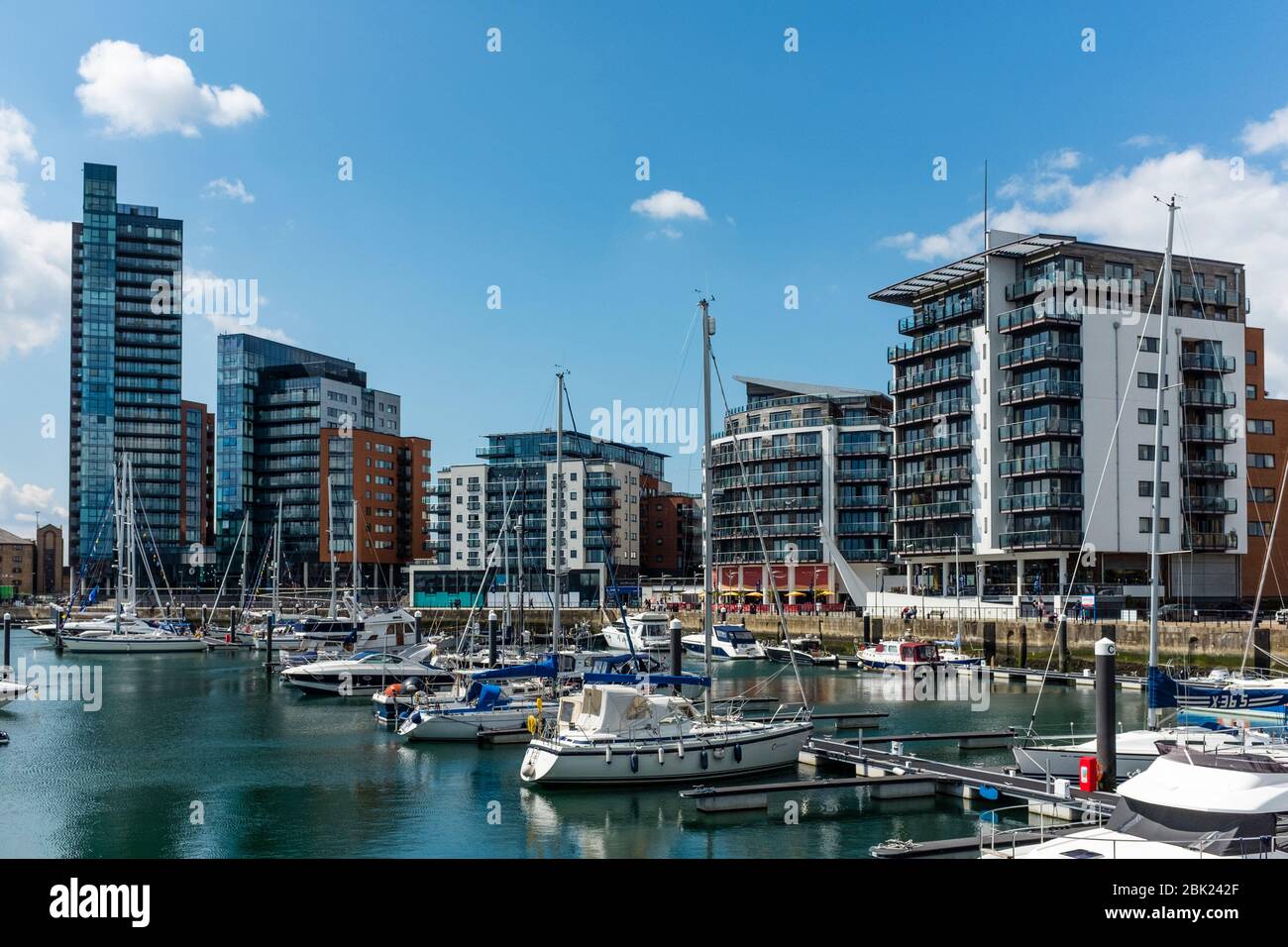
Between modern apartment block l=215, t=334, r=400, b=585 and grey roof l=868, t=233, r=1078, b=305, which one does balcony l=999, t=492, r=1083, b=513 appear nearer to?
grey roof l=868, t=233, r=1078, b=305

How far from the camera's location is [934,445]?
10194 centimetres

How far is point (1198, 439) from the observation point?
93.0 m

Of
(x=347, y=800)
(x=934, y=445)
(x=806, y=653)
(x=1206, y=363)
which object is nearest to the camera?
(x=347, y=800)

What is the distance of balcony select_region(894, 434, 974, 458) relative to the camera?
99125 mm

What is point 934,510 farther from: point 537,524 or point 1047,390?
point 537,524

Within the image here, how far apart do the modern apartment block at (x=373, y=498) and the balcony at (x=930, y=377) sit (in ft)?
289

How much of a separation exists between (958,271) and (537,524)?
250 ft

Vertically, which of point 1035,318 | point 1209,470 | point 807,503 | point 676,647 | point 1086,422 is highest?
point 1035,318

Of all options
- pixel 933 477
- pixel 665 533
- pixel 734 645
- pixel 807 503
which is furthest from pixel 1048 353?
pixel 665 533

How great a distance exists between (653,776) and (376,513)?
146806mm

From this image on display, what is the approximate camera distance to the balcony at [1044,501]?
90.4 metres

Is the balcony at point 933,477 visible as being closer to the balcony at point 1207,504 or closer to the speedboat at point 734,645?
the balcony at point 1207,504
